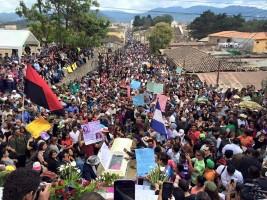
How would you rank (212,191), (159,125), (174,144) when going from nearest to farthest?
(212,191) → (174,144) → (159,125)

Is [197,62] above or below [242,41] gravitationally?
above

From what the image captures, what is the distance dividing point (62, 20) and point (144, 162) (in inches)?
1451

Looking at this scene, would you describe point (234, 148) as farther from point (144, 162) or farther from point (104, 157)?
point (104, 157)

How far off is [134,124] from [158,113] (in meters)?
2.62

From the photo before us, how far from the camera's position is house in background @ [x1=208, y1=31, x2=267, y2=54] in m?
100

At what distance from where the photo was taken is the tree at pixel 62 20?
4322 centimetres

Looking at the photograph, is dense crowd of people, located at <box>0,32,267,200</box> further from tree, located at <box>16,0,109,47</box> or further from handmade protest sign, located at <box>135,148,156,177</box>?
tree, located at <box>16,0,109,47</box>

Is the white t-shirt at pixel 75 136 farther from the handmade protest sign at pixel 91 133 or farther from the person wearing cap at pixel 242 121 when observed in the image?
the person wearing cap at pixel 242 121

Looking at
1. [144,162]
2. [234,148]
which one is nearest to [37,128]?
[144,162]

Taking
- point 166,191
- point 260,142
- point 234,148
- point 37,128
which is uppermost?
point 166,191

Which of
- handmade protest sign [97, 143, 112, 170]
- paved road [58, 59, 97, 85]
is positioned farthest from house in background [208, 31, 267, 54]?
handmade protest sign [97, 143, 112, 170]

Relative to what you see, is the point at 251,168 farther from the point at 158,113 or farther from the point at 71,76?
the point at 71,76

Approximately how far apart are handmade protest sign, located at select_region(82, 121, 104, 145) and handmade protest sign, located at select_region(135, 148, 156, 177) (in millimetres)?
1936

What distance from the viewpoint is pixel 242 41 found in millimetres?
109562
